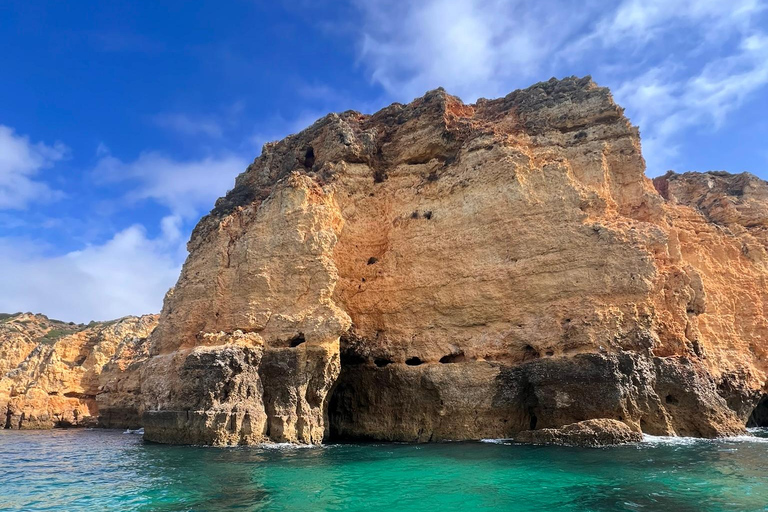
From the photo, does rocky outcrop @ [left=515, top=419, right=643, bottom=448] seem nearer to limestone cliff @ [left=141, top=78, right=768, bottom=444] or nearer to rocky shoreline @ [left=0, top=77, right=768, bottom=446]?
rocky shoreline @ [left=0, top=77, right=768, bottom=446]

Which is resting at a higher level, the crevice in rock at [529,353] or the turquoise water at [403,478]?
the crevice in rock at [529,353]

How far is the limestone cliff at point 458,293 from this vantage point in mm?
18234

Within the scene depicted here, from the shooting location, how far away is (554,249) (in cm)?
2078

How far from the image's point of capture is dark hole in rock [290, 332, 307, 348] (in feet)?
66.0

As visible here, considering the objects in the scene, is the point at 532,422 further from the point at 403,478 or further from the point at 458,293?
the point at 403,478

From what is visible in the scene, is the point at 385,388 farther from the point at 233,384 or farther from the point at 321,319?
the point at 233,384

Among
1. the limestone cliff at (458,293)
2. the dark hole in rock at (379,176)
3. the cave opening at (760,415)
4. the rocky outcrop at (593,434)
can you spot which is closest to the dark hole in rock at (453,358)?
the limestone cliff at (458,293)

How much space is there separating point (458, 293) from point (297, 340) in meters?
7.04

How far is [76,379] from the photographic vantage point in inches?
1527

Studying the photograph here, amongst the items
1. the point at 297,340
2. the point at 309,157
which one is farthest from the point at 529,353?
the point at 309,157

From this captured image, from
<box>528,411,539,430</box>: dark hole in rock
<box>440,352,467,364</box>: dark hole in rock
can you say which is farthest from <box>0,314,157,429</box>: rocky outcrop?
<box>528,411,539,430</box>: dark hole in rock

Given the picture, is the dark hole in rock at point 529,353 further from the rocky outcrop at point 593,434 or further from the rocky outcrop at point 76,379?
the rocky outcrop at point 76,379

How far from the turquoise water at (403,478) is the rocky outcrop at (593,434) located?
756 millimetres

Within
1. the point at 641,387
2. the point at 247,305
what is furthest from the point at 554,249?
the point at 247,305
